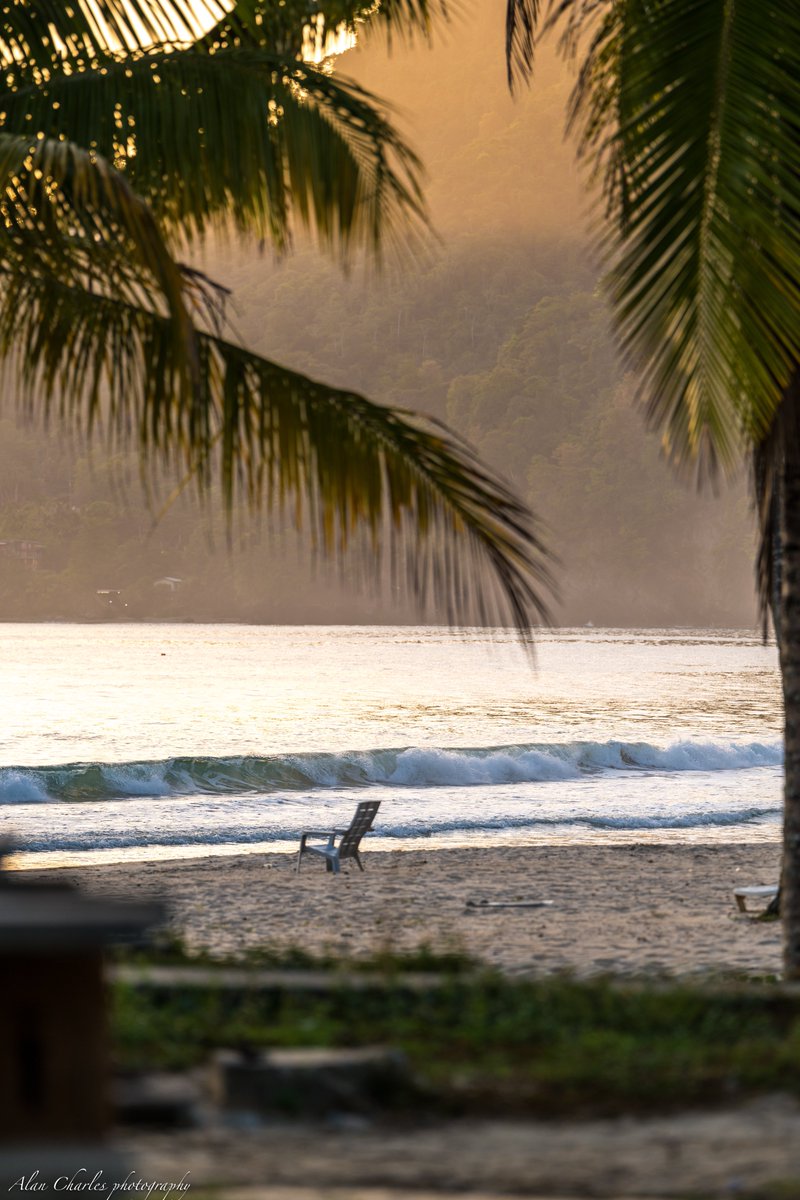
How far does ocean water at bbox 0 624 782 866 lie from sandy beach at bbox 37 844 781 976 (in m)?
2.45

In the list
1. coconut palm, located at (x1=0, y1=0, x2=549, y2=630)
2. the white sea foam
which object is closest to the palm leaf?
coconut palm, located at (x1=0, y1=0, x2=549, y2=630)

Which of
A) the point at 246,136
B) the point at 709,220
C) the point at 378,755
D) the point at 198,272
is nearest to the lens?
the point at 709,220

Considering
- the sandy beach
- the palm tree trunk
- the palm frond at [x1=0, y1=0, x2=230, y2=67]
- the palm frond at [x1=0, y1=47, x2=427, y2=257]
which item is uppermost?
the palm frond at [x1=0, y1=0, x2=230, y2=67]

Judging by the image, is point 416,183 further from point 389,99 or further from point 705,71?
point 705,71

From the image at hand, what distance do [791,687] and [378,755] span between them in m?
25.6

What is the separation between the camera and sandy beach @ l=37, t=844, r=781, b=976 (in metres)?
9.77

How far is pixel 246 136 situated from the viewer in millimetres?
5898

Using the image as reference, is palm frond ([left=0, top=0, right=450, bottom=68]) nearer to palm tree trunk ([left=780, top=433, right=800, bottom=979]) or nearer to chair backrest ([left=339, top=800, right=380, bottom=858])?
palm tree trunk ([left=780, top=433, right=800, bottom=979])

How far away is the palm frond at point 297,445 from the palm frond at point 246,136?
79cm

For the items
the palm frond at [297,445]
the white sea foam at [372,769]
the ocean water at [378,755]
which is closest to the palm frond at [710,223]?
the palm frond at [297,445]

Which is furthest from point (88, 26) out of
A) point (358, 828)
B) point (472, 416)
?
point (472, 416)

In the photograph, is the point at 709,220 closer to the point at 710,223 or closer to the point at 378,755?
the point at 710,223

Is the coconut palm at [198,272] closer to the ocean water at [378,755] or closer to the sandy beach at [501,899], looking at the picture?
the ocean water at [378,755]

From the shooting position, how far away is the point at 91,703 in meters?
55.0
